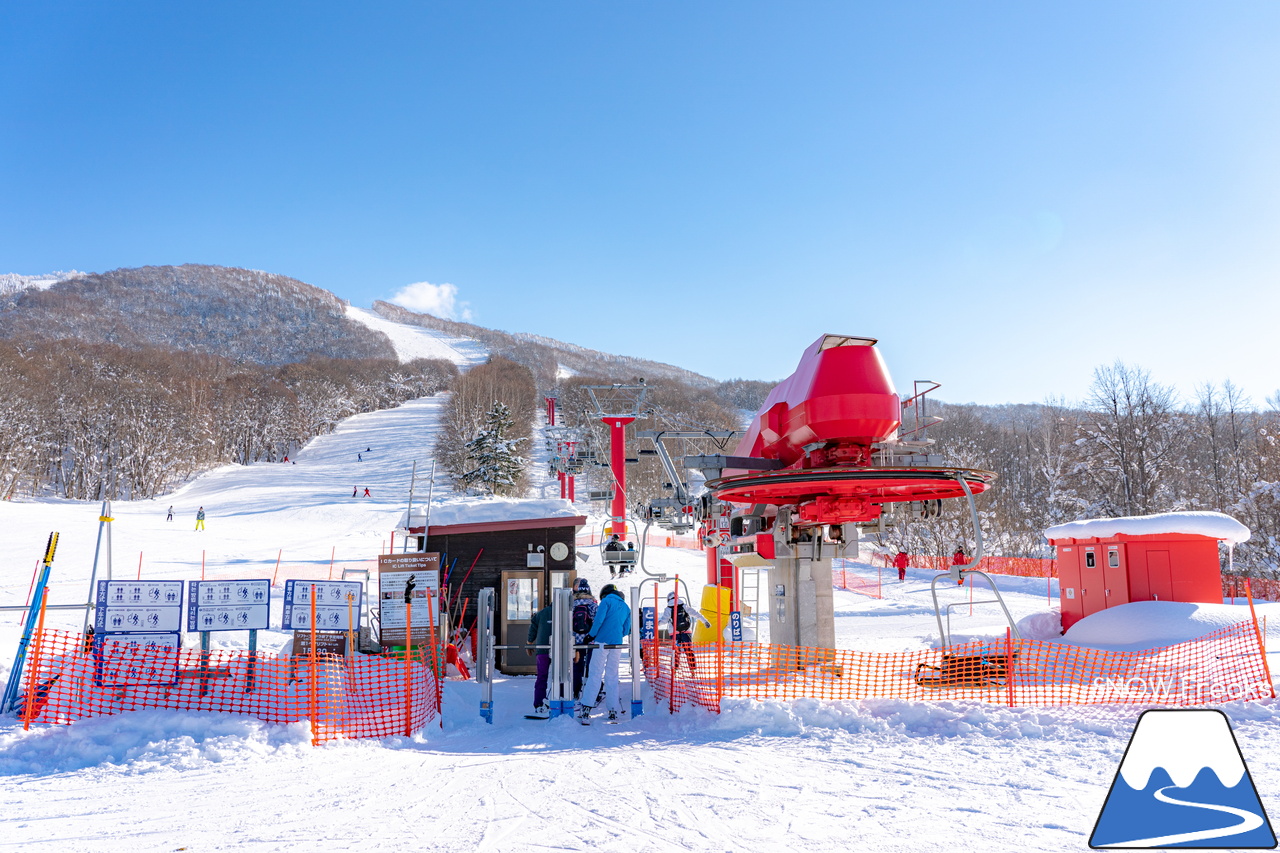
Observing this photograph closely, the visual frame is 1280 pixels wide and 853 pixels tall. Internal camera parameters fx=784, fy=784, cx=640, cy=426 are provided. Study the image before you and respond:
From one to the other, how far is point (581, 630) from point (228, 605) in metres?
4.91

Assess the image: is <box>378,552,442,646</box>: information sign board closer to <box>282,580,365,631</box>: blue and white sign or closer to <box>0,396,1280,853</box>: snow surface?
<box>282,580,365,631</box>: blue and white sign

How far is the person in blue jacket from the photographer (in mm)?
8828

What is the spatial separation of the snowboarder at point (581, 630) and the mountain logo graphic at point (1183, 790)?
6603mm

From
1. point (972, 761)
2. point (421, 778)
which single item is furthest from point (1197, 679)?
point (421, 778)

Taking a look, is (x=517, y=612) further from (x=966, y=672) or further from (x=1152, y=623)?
(x=1152, y=623)

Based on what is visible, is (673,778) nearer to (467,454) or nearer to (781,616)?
(781,616)

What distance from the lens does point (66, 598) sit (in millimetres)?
18656

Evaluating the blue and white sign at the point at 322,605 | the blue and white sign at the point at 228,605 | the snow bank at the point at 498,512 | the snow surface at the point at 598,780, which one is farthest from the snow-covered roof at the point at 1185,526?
the blue and white sign at the point at 228,605

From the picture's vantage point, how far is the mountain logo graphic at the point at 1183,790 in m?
2.99

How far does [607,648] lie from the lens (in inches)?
355

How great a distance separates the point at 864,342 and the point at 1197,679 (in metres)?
5.90

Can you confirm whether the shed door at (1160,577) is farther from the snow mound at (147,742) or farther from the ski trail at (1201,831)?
the snow mound at (147,742)

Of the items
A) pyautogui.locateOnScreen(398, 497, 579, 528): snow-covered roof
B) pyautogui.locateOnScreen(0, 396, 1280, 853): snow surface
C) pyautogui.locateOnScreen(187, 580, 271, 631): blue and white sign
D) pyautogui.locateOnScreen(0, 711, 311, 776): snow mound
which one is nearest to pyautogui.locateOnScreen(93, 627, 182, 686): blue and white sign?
pyautogui.locateOnScreen(187, 580, 271, 631): blue and white sign

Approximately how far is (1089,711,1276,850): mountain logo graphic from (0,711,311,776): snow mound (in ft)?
20.7
